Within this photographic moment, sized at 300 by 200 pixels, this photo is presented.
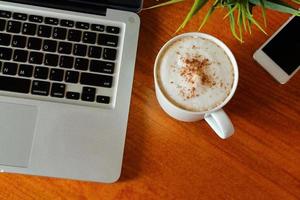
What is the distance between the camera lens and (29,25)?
57 cm

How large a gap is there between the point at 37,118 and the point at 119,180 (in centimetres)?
14

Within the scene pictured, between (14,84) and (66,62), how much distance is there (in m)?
0.08

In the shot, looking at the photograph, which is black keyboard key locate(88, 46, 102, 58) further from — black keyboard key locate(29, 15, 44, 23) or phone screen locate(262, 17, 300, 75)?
phone screen locate(262, 17, 300, 75)

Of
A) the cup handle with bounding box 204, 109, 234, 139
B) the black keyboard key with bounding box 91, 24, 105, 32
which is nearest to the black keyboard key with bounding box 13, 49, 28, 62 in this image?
the black keyboard key with bounding box 91, 24, 105, 32

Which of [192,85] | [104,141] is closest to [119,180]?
[104,141]

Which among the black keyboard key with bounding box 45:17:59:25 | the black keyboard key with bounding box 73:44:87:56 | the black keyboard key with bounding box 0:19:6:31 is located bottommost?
the black keyboard key with bounding box 0:19:6:31

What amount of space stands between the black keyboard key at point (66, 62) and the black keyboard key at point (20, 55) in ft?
0.16

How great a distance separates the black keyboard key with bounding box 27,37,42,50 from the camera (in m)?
0.57

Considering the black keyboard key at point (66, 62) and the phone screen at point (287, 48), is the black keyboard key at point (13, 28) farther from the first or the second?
the phone screen at point (287, 48)

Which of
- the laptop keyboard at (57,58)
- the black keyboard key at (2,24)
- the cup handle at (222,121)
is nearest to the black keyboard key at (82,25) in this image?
the laptop keyboard at (57,58)

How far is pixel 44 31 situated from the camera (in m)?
0.57

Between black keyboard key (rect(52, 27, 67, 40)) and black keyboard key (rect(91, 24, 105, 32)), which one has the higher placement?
black keyboard key (rect(91, 24, 105, 32))

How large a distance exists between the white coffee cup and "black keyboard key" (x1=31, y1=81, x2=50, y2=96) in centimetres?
15

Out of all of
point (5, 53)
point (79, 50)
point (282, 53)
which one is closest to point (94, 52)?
point (79, 50)
